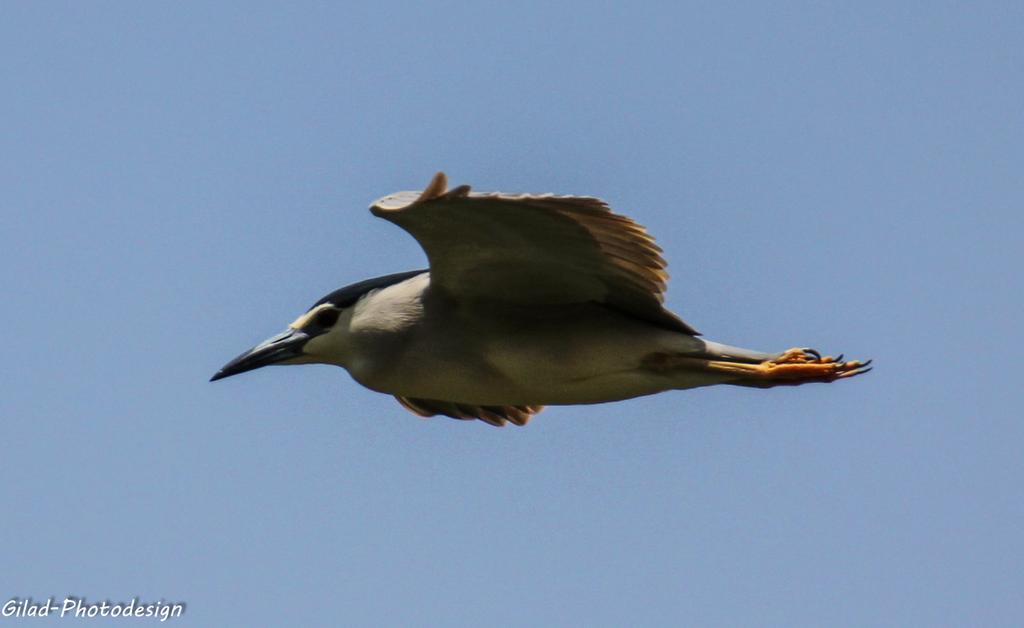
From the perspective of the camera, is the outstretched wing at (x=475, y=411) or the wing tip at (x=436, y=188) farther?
the outstretched wing at (x=475, y=411)

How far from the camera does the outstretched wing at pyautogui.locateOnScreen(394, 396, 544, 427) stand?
556 inches

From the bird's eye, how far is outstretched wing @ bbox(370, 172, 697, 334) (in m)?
1.20

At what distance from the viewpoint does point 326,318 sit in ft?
43.5

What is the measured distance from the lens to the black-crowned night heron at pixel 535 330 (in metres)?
11.7

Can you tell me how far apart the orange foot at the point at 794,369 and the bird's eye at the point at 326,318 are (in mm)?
2755

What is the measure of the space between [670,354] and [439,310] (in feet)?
5.21

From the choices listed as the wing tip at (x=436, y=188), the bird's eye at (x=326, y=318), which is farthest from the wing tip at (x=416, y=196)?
the bird's eye at (x=326, y=318)

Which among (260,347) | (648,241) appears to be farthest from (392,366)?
(648,241)

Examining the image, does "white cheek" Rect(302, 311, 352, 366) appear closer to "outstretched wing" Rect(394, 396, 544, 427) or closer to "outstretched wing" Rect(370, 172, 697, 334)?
"outstretched wing" Rect(394, 396, 544, 427)

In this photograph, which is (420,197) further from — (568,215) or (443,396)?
(443,396)

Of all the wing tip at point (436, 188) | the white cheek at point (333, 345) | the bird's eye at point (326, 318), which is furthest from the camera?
the bird's eye at point (326, 318)

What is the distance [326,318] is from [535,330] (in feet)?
5.57

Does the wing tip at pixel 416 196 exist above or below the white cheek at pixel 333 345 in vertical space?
above

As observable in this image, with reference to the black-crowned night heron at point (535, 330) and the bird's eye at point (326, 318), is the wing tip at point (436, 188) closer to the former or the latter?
the black-crowned night heron at point (535, 330)
